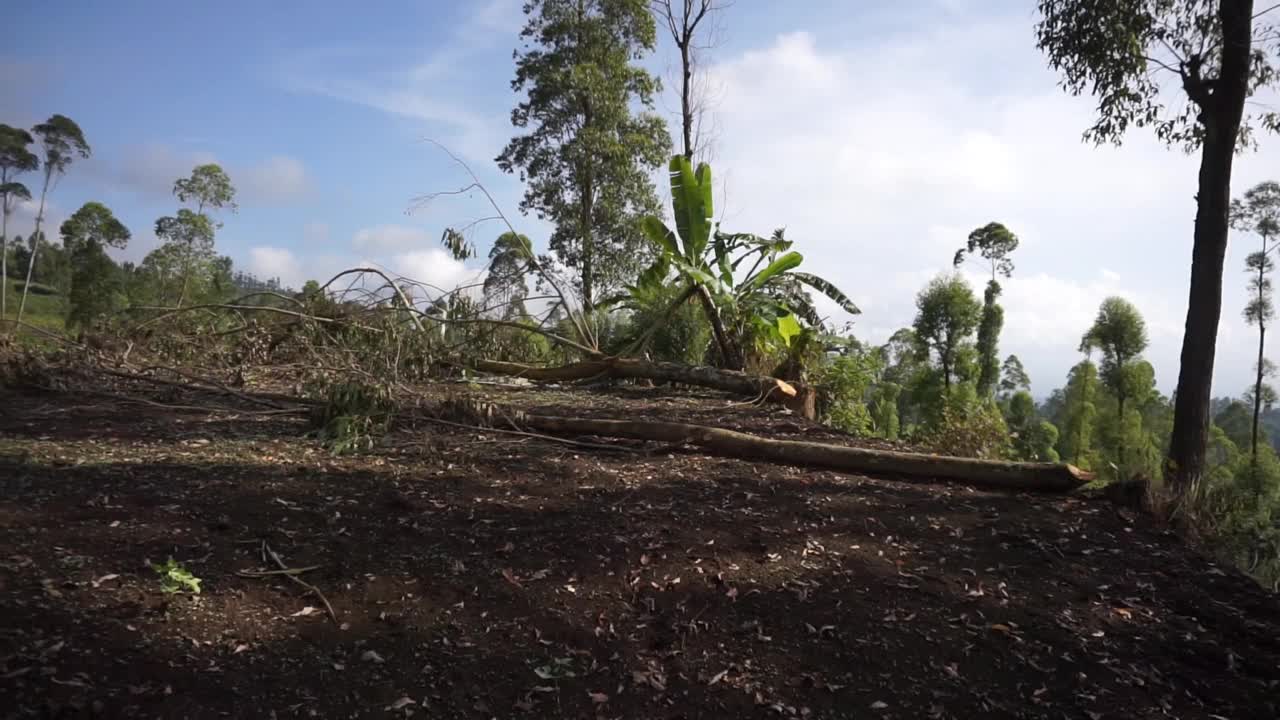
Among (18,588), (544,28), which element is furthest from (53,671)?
(544,28)

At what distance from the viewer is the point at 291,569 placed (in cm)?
228

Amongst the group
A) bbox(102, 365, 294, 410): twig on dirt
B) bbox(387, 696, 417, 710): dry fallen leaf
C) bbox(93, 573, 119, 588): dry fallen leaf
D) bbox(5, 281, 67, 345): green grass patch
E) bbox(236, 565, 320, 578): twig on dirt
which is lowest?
bbox(387, 696, 417, 710): dry fallen leaf

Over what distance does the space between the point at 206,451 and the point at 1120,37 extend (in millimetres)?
6551

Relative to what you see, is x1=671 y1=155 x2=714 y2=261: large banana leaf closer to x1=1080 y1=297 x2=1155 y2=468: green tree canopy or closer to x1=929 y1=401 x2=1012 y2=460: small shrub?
x1=929 y1=401 x2=1012 y2=460: small shrub

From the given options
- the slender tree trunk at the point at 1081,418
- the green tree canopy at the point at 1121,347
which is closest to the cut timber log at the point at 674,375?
the slender tree trunk at the point at 1081,418

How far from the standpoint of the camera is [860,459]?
381cm

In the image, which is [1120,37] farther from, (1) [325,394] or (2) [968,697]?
(1) [325,394]

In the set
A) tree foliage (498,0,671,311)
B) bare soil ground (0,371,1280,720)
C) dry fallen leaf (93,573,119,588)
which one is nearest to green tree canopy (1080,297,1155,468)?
tree foliage (498,0,671,311)

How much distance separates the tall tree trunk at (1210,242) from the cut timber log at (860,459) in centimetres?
163

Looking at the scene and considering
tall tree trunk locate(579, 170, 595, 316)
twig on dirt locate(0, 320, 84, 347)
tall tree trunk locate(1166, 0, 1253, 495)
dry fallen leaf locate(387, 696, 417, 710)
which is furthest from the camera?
tall tree trunk locate(579, 170, 595, 316)

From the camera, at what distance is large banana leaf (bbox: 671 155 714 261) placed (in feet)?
27.1

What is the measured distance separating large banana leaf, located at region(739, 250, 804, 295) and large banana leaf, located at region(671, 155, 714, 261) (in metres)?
0.69

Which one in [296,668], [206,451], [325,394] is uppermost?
[325,394]

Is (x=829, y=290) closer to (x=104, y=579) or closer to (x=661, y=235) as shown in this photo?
(x=661, y=235)
